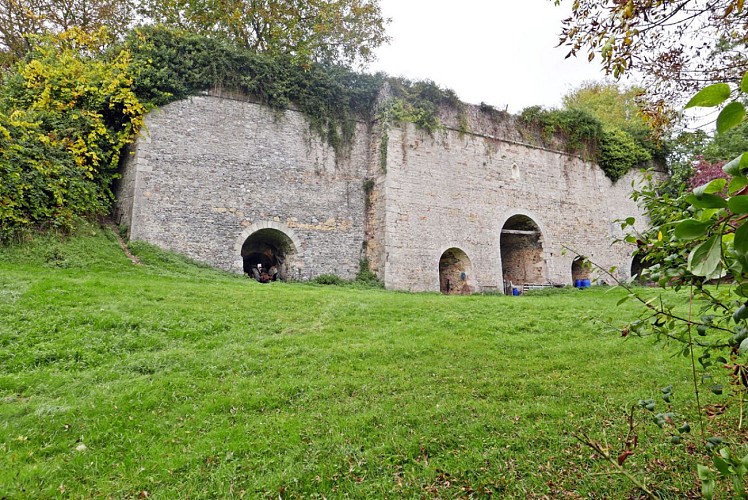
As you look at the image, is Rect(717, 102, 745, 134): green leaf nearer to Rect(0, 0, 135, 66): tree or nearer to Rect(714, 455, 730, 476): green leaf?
Rect(714, 455, 730, 476): green leaf

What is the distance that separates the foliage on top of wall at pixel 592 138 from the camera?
1766 cm

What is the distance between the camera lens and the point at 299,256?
43.0 feet

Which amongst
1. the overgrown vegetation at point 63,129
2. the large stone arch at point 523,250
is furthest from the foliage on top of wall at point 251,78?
the large stone arch at point 523,250

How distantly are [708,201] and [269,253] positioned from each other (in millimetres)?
13913

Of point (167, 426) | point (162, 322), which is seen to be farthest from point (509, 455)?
point (162, 322)

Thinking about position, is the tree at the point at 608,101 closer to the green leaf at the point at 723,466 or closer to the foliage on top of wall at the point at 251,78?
the foliage on top of wall at the point at 251,78

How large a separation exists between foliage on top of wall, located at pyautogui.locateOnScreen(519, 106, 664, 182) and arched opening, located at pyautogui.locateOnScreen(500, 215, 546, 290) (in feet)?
11.7

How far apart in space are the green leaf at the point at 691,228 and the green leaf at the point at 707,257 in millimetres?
42

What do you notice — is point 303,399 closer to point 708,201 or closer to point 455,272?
point 708,201

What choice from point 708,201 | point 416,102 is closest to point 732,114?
point 708,201

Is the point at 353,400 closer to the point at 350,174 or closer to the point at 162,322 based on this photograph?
the point at 162,322

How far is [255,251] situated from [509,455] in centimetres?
1185

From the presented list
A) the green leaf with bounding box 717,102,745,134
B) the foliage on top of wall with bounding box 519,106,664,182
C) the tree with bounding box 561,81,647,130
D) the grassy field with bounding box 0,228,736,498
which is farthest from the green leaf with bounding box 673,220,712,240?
the tree with bounding box 561,81,647,130

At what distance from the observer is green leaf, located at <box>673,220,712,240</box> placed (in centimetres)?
92
